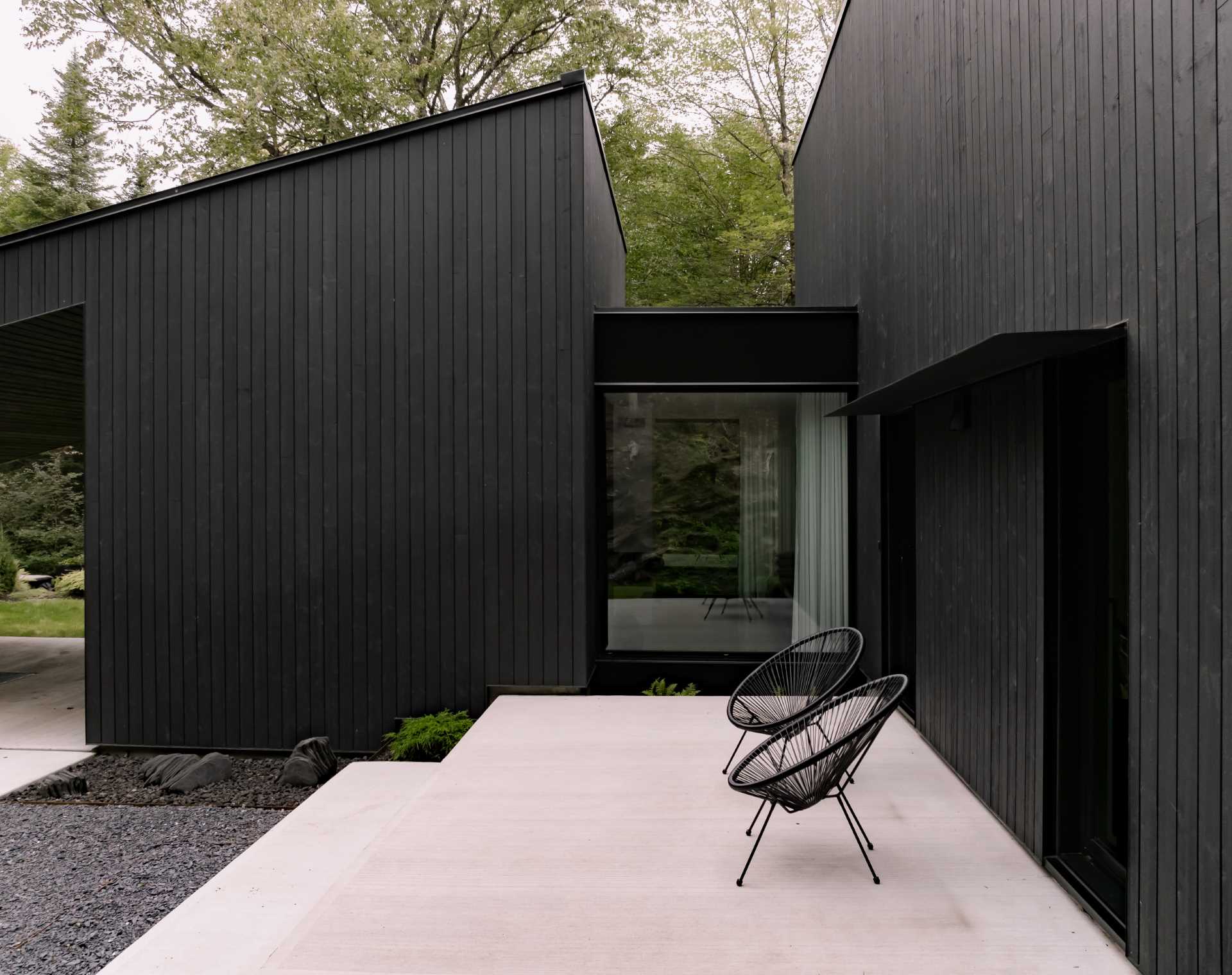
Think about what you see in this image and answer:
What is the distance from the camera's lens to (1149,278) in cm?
228

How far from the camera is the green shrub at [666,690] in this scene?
19.2 ft

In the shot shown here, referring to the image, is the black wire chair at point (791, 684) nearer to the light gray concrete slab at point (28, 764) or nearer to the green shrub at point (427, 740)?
the green shrub at point (427, 740)

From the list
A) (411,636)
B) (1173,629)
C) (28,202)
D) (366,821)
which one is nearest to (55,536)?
(28,202)

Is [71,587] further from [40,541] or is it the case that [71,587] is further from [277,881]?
[277,881]

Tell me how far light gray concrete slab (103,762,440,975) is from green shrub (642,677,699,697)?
5.52 feet

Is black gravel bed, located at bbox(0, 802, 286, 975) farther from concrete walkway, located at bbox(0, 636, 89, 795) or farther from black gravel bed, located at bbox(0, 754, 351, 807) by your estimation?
concrete walkway, located at bbox(0, 636, 89, 795)

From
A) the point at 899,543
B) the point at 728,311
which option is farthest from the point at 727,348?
the point at 899,543

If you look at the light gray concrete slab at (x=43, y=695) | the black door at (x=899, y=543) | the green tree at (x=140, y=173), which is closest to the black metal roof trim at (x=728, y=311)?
the black door at (x=899, y=543)

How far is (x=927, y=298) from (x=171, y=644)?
5.79 meters

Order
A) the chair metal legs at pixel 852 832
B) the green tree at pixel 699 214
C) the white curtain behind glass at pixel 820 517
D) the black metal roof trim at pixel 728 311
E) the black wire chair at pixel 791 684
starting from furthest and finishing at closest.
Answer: the green tree at pixel 699 214, the white curtain behind glass at pixel 820 517, the black metal roof trim at pixel 728 311, the black wire chair at pixel 791 684, the chair metal legs at pixel 852 832

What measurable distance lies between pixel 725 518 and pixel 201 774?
166 inches

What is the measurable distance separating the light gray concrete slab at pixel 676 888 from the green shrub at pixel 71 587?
47.5 ft

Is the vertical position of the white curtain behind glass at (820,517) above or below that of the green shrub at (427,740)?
above

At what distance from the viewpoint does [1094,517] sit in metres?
2.85
